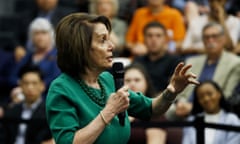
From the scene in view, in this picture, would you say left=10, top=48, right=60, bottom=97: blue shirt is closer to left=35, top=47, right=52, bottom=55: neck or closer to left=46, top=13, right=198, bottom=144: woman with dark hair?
left=35, top=47, right=52, bottom=55: neck

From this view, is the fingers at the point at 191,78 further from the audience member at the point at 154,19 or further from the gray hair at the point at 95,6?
the gray hair at the point at 95,6

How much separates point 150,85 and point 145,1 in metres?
3.10

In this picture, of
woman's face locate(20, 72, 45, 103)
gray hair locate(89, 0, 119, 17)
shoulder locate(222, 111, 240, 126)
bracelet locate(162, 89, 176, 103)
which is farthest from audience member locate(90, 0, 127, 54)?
bracelet locate(162, 89, 176, 103)

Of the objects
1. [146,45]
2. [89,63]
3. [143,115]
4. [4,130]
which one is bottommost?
[4,130]

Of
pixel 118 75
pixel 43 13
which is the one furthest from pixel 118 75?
pixel 43 13

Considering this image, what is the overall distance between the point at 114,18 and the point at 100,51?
5057mm

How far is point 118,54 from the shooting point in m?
8.22

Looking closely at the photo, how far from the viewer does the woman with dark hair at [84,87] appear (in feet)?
11.6

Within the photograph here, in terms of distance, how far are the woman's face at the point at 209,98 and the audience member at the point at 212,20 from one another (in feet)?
4.27

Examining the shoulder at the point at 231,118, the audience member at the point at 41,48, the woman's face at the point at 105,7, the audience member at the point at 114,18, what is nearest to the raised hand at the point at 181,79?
the shoulder at the point at 231,118

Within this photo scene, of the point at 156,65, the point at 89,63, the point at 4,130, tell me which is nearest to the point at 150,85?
the point at 156,65

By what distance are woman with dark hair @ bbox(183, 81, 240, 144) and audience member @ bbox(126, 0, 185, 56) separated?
5.21 ft

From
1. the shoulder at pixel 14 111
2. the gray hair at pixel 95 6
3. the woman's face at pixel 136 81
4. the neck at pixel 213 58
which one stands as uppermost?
the gray hair at pixel 95 6

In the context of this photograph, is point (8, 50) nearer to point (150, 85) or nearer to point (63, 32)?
point (150, 85)
